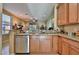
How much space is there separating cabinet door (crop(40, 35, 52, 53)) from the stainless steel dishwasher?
22cm

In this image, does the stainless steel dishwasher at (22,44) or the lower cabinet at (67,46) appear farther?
the stainless steel dishwasher at (22,44)

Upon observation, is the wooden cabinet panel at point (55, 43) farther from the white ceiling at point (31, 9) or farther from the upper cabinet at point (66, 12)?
the white ceiling at point (31, 9)

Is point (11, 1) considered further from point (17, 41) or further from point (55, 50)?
point (55, 50)

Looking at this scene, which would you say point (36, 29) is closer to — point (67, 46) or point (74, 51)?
point (67, 46)

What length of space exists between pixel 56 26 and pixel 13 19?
670 millimetres

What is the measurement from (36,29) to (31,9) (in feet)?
1.04

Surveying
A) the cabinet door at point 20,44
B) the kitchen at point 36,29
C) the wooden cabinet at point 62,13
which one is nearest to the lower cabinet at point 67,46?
the kitchen at point 36,29

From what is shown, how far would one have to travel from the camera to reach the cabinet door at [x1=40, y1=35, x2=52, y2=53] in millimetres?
2236

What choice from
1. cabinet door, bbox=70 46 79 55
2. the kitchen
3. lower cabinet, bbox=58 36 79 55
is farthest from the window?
cabinet door, bbox=70 46 79 55

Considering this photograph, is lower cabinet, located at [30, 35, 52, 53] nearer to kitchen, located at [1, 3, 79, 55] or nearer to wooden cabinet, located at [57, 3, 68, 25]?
kitchen, located at [1, 3, 79, 55]

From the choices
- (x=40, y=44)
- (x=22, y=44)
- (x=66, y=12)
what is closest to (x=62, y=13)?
(x=66, y=12)

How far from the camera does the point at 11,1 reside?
223 centimetres

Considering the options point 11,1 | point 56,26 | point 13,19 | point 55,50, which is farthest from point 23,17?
point 55,50

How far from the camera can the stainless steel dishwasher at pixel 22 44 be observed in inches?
89.8
